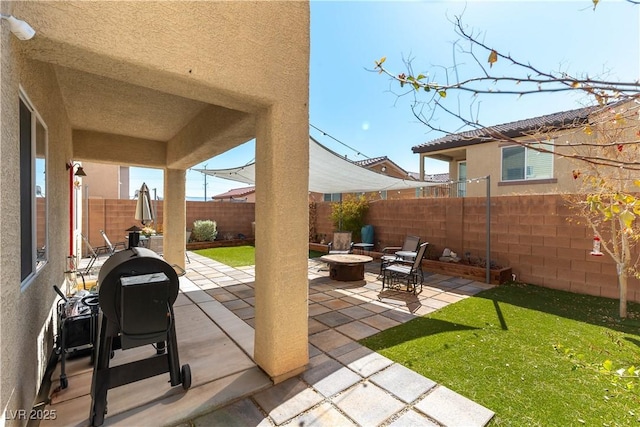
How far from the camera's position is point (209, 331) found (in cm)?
519

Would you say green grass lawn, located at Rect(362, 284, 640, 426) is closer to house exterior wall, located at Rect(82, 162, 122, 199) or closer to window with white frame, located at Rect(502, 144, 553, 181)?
window with white frame, located at Rect(502, 144, 553, 181)

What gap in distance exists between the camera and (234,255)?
13.4 metres

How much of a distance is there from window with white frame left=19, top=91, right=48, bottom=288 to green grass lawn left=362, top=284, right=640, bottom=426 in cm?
459

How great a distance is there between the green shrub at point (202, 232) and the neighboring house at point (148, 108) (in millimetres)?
10769

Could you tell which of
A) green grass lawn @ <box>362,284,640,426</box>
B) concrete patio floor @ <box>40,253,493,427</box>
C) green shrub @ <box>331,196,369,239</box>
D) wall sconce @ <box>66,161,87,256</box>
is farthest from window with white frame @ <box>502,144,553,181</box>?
wall sconce @ <box>66,161,87,256</box>

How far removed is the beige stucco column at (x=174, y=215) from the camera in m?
9.27

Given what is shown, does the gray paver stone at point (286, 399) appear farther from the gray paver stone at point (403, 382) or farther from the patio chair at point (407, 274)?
the patio chair at point (407, 274)

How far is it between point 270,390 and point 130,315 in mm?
1841

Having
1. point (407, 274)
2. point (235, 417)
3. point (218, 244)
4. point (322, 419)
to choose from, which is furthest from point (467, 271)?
point (218, 244)

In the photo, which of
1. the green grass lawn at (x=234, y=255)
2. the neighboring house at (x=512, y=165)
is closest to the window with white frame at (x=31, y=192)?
the green grass lawn at (x=234, y=255)

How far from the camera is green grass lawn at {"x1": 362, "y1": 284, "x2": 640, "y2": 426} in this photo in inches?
124

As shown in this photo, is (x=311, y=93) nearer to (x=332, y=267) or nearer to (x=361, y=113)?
(x=332, y=267)

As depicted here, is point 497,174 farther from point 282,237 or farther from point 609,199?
point 282,237

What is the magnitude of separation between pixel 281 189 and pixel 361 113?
981 cm
